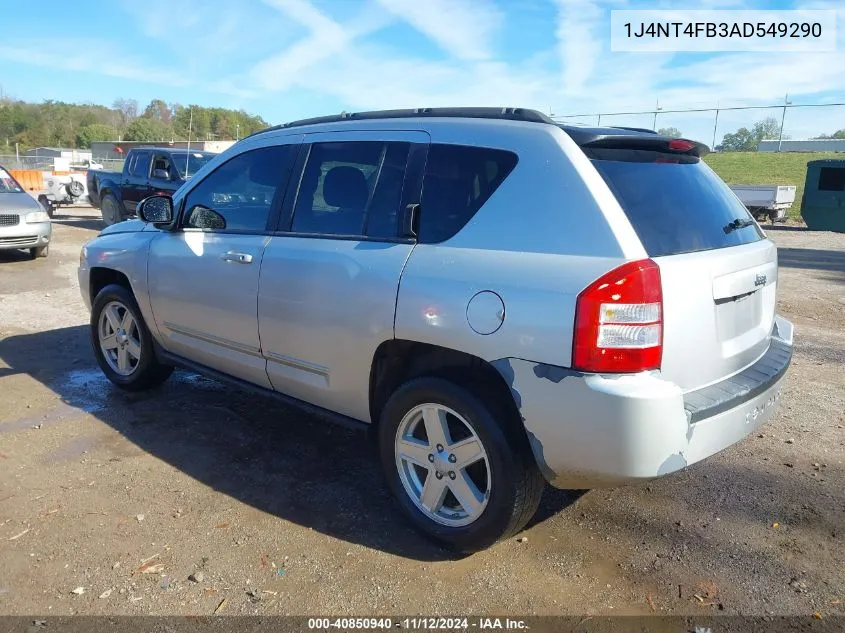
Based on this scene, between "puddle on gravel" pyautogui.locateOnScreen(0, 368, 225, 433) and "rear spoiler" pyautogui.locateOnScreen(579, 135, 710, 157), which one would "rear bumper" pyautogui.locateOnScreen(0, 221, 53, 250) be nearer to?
"puddle on gravel" pyautogui.locateOnScreen(0, 368, 225, 433)

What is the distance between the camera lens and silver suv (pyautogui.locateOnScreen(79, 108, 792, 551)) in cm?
245

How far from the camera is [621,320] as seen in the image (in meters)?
2.41

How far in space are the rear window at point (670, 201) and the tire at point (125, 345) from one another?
3.40 meters

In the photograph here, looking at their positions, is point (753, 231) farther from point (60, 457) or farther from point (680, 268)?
point (60, 457)

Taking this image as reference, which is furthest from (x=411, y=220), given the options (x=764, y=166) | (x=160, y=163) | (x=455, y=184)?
(x=764, y=166)

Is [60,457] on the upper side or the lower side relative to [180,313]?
lower

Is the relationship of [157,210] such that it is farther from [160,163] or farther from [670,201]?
[160,163]

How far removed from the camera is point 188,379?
17.3 feet

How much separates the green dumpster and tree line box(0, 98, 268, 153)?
49497mm

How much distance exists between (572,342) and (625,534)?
1.24 metres

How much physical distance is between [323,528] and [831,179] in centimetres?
1979

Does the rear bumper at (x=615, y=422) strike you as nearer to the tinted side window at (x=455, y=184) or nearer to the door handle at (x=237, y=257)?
the tinted side window at (x=455, y=184)

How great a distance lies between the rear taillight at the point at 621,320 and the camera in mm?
2406

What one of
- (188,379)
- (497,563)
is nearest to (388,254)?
(497,563)
